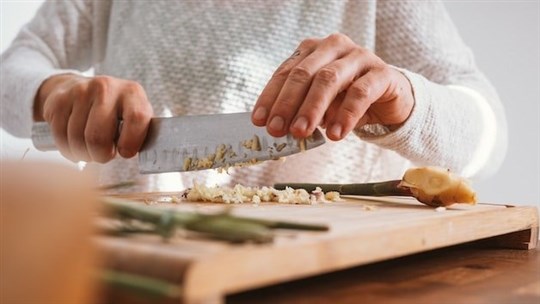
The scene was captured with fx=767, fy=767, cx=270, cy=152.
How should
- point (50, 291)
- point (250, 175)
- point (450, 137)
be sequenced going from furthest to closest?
point (250, 175) → point (450, 137) → point (50, 291)

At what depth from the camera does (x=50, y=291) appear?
1.17ft

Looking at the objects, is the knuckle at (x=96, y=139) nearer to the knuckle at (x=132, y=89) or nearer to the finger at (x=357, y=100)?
the knuckle at (x=132, y=89)

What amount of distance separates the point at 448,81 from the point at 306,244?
1088 mm

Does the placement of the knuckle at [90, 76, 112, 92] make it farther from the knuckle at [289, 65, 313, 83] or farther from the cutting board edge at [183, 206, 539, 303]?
the cutting board edge at [183, 206, 539, 303]

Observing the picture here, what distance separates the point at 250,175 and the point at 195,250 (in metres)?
1.02

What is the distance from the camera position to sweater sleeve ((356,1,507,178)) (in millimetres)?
1295

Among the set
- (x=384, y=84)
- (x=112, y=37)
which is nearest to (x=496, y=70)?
→ (x=112, y=37)

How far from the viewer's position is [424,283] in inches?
23.0

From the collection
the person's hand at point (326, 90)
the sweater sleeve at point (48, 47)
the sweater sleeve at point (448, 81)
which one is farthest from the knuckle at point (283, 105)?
the sweater sleeve at point (48, 47)

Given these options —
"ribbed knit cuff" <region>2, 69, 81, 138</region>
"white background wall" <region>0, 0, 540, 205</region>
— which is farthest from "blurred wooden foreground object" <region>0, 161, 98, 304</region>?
"white background wall" <region>0, 0, 540, 205</region>

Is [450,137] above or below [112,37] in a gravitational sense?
below

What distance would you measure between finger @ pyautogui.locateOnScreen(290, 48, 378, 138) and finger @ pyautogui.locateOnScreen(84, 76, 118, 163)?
349mm

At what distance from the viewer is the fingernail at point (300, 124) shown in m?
0.82

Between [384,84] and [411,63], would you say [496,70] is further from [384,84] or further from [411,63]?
[384,84]
